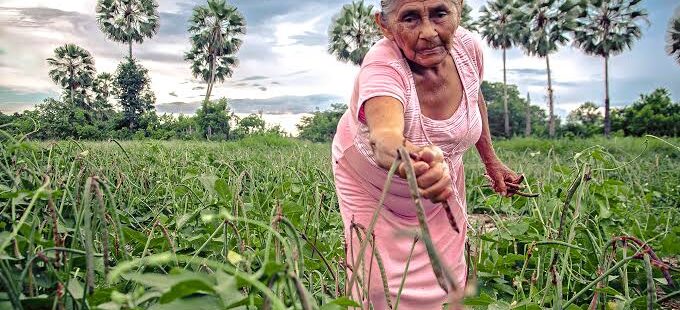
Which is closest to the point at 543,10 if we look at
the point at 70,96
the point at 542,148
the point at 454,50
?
the point at 542,148

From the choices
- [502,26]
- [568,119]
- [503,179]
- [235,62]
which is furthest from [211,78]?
[503,179]

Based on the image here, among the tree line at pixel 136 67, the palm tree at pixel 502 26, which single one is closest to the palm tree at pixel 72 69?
the tree line at pixel 136 67

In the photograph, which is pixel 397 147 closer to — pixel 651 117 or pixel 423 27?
pixel 423 27

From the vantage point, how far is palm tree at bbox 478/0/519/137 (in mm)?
42125

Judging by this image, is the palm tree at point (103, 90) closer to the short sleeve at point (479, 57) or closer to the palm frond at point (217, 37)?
the palm frond at point (217, 37)

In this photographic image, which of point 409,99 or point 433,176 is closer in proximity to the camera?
point 433,176

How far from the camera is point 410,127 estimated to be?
5.58 feet

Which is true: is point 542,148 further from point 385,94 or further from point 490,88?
point 490,88

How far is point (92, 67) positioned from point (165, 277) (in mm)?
53080

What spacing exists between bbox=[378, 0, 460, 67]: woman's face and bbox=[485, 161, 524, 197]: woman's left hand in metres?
0.60

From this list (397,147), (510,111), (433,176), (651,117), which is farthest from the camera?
(510,111)

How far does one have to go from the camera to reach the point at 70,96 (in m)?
49.3

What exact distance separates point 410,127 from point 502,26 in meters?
43.9

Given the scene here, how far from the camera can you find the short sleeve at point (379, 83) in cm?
150
